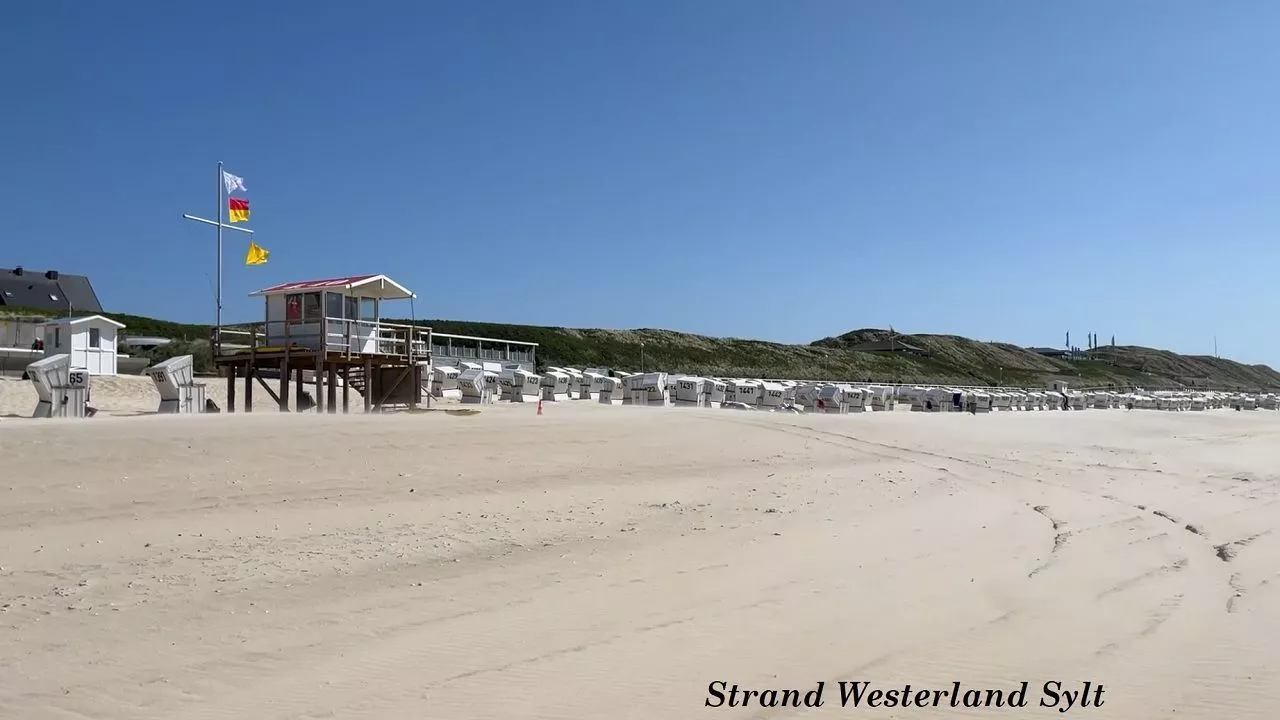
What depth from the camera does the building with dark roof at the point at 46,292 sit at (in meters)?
54.7

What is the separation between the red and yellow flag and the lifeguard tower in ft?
13.3

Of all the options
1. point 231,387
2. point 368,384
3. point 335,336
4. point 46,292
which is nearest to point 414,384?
point 368,384

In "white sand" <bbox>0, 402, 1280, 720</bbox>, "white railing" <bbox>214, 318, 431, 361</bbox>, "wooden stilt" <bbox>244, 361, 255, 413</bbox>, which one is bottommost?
"white sand" <bbox>0, 402, 1280, 720</bbox>

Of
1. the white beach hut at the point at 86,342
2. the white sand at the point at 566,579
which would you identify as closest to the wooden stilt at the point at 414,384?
the white beach hut at the point at 86,342

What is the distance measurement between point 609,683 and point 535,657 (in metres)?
0.64

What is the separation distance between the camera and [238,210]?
25797 millimetres

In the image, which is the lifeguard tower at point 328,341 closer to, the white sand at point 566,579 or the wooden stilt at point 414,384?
the wooden stilt at point 414,384

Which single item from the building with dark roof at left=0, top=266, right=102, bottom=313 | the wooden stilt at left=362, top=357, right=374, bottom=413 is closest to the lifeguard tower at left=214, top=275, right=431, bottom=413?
the wooden stilt at left=362, top=357, right=374, bottom=413

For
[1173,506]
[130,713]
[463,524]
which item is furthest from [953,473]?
[130,713]

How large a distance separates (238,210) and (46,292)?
41.2 meters

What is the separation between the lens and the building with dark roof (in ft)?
179

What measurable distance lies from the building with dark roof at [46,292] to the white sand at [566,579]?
51923mm

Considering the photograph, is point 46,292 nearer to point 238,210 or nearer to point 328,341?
point 238,210

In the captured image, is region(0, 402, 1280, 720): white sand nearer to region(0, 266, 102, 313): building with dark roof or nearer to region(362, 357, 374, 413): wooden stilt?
region(362, 357, 374, 413): wooden stilt
